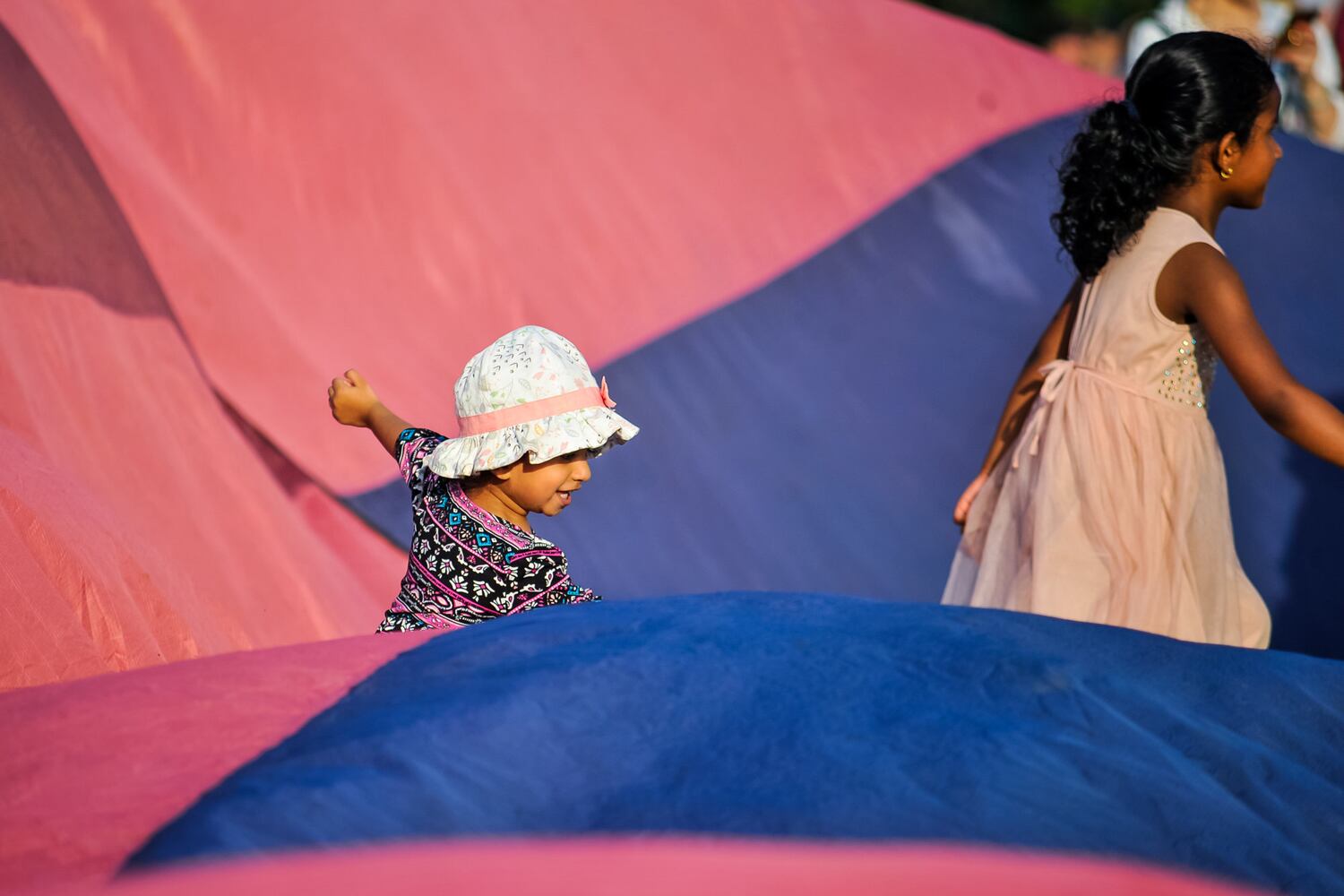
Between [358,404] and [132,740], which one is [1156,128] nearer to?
[358,404]

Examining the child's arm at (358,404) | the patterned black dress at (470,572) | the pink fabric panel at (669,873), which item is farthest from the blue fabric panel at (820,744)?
the child's arm at (358,404)

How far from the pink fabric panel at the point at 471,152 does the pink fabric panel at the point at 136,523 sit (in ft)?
0.53

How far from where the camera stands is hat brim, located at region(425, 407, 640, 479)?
1456mm

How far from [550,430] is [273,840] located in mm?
693

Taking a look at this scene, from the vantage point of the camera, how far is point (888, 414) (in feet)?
8.72

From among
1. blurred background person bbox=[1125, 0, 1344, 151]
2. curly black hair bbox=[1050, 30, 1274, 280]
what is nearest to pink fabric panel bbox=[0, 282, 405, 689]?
curly black hair bbox=[1050, 30, 1274, 280]

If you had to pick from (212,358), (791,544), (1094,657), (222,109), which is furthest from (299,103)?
(1094,657)

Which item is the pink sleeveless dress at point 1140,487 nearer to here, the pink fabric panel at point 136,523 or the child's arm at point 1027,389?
the child's arm at point 1027,389

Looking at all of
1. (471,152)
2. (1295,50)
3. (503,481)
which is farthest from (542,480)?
(1295,50)

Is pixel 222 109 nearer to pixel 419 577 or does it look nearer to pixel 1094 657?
pixel 419 577

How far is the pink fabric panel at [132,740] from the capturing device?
34.5 inches

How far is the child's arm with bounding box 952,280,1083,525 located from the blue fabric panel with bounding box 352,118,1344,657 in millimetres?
587

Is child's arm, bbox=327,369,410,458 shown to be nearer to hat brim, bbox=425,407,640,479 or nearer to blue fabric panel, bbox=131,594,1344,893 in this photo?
hat brim, bbox=425,407,640,479

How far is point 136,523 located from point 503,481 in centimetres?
50
